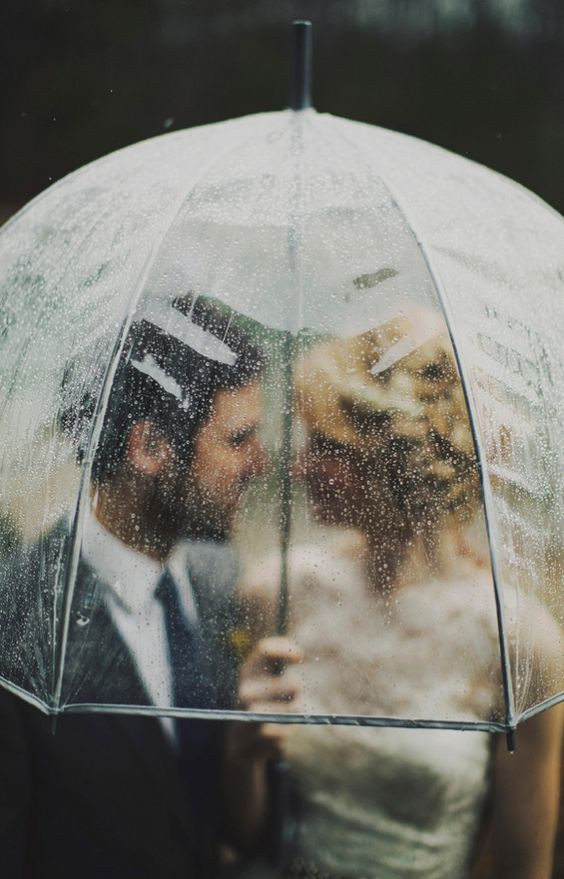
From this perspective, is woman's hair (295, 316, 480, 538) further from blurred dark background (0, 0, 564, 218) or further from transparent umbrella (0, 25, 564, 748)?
blurred dark background (0, 0, 564, 218)

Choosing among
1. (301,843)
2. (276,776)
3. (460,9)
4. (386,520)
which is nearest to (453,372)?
(386,520)

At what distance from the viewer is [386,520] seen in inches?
49.9

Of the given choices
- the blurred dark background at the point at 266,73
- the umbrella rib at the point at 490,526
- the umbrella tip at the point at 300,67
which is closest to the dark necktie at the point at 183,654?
the umbrella rib at the point at 490,526

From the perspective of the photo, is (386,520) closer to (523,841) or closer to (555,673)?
(555,673)

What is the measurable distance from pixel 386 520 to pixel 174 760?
742 mm

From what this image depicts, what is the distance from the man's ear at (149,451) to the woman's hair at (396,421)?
0.19 meters

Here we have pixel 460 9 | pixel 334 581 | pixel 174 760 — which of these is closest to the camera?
pixel 334 581

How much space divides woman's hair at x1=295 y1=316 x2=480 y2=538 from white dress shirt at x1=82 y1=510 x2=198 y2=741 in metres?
0.27

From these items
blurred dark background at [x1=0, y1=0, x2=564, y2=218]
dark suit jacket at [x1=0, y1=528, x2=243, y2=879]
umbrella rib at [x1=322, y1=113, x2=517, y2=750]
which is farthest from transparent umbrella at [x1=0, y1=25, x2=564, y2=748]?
blurred dark background at [x1=0, y1=0, x2=564, y2=218]

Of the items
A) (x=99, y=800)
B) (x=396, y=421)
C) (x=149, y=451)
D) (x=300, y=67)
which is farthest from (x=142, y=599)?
(x=300, y=67)

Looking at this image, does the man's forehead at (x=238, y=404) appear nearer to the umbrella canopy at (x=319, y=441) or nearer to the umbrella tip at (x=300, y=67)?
the umbrella canopy at (x=319, y=441)

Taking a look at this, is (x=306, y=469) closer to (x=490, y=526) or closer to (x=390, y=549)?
(x=390, y=549)

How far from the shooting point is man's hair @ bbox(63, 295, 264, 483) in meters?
1.28

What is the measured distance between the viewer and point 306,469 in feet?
4.13
